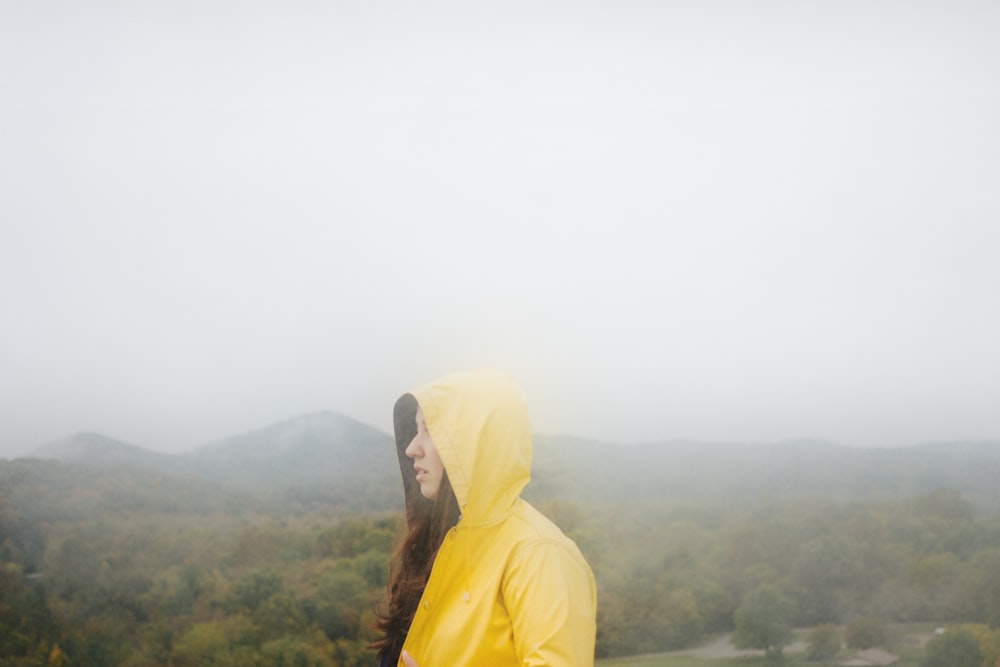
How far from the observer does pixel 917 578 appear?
3576mm

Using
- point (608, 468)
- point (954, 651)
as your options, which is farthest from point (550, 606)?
point (954, 651)

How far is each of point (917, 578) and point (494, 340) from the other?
2.24m

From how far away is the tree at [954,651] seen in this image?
11.3ft

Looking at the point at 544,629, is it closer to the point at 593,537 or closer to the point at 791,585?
the point at 593,537

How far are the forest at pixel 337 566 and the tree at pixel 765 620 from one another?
0.02m

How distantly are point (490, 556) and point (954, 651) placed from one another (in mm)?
3016

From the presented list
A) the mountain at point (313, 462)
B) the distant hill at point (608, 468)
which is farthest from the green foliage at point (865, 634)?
the mountain at point (313, 462)

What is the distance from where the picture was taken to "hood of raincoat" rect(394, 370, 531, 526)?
1.50m

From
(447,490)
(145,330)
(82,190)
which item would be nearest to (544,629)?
(447,490)

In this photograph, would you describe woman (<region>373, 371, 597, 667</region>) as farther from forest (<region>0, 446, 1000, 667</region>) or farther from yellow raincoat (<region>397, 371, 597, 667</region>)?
forest (<region>0, 446, 1000, 667</region>)

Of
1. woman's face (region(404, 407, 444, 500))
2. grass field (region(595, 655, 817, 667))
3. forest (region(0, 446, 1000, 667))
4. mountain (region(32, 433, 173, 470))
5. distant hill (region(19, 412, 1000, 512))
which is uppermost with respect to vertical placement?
woman's face (region(404, 407, 444, 500))

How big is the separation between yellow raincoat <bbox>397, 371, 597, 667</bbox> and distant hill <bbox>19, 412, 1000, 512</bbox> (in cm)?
203

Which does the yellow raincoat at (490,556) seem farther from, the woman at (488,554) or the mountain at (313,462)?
the mountain at (313,462)

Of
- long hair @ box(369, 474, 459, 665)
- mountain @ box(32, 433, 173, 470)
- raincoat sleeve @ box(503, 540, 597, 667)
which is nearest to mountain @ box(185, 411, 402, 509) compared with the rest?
mountain @ box(32, 433, 173, 470)
